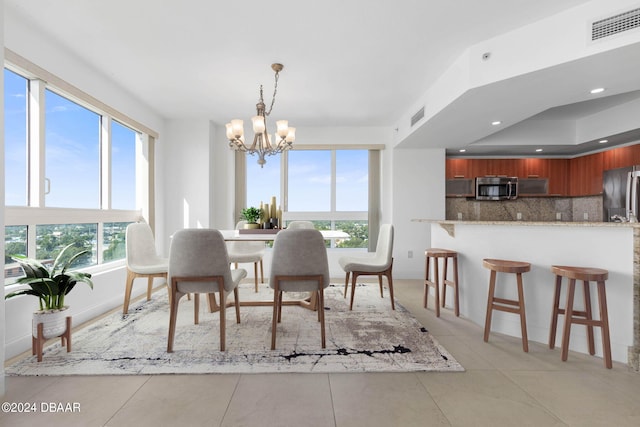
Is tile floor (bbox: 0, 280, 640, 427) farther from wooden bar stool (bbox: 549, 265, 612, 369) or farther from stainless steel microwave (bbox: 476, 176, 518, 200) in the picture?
stainless steel microwave (bbox: 476, 176, 518, 200)

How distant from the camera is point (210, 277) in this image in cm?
206

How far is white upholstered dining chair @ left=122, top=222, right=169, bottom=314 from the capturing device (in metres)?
2.74

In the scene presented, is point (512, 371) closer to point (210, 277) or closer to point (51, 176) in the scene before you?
point (210, 277)

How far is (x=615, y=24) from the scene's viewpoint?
1.88m

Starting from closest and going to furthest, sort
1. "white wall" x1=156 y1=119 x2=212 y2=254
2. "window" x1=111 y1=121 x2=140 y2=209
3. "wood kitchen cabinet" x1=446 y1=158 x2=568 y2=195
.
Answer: "window" x1=111 y1=121 x2=140 y2=209, "white wall" x1=156 y1=119 x2=212 y2=254, "wood kitchen cabinet" x1=446 y1=158 x2=568 y2=195

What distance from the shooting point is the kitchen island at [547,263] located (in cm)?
196

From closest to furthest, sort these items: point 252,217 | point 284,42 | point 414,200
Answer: point 284,42 → point 252,217 → point 414,200

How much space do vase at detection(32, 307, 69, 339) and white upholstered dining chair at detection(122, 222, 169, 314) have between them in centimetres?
68

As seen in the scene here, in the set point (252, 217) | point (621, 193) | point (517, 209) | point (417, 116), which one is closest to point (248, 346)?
point (252, 217)

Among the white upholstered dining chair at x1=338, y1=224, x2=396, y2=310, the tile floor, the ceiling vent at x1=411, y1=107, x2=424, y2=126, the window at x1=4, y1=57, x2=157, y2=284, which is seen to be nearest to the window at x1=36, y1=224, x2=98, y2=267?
the window at x1=4, y1=57, x2=157, y2=284

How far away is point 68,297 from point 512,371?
362cm

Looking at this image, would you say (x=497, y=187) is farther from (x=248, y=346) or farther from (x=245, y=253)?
(x=248, y=346)

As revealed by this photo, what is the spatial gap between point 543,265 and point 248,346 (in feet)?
8.16

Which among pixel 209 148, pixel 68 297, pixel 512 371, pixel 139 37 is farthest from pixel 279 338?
pixel 209 148
